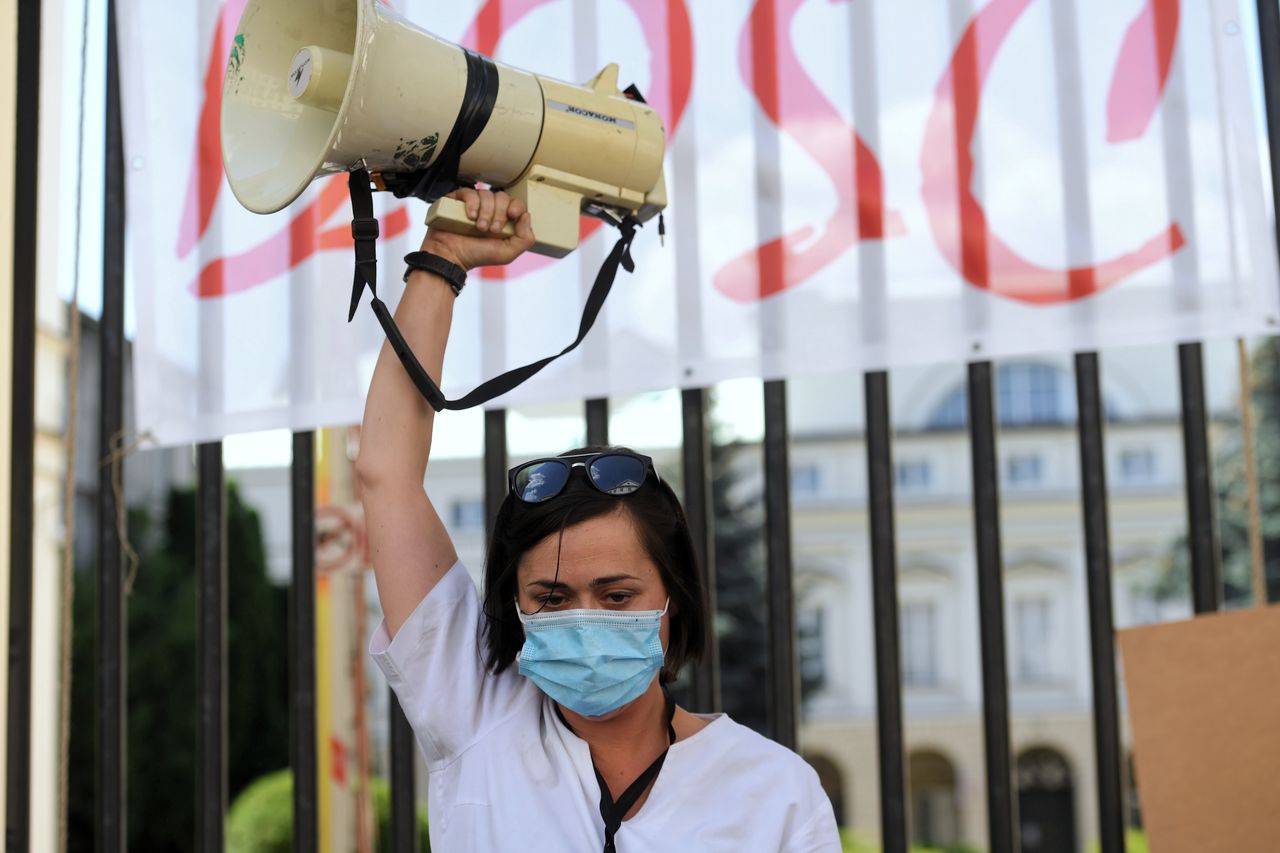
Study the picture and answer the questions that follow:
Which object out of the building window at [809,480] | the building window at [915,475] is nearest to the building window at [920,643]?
the building window at [915,475]

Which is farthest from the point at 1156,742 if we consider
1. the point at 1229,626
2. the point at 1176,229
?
the point at 1176,229

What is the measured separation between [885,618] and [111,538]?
1.32 m

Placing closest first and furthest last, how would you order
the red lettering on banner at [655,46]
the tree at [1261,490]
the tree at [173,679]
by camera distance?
1. the red lettering on banner at [655,46]
2. the tree at [173,679]
3. the tree at [1261,490]

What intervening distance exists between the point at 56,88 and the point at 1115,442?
27.3 metres

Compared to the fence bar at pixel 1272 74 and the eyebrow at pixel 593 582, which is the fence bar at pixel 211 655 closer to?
the eyebrow at pixel 593 582

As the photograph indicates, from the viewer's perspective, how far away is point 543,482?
5.37 ft

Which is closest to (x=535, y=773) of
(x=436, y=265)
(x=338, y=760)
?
(x=436, y=265)

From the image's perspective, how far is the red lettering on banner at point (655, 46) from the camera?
7.57 feet

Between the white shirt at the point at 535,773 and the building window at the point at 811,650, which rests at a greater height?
the white shirt at the point at 535,773

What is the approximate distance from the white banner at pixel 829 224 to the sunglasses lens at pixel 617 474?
620 millimetres

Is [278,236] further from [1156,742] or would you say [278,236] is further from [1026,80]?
[1156,742]

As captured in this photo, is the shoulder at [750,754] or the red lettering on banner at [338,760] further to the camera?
the red lettering on banner at [338,760]

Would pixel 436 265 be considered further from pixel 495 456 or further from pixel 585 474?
pixel 495 456

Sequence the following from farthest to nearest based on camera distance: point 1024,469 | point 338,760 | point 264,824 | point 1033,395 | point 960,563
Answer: point 1033,395 < point 1024,469 < point 960,563 < point 264,824 < point 338,760
